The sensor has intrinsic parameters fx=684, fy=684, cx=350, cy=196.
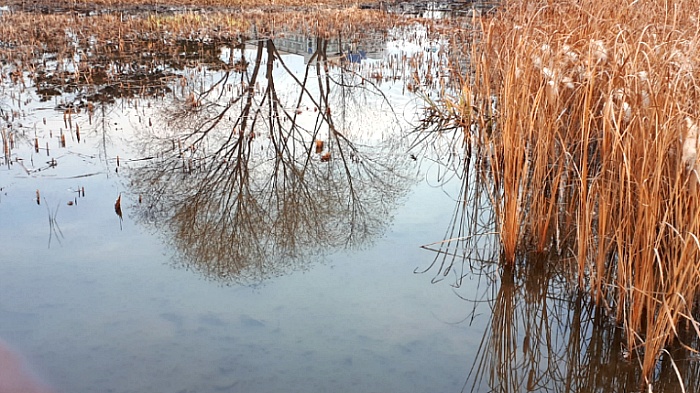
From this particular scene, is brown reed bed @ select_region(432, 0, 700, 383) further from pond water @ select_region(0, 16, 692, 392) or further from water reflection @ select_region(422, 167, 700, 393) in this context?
pond water @ select_region(0, 16, 692, 392)

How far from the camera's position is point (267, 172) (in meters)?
6.35

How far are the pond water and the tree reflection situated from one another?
23mm

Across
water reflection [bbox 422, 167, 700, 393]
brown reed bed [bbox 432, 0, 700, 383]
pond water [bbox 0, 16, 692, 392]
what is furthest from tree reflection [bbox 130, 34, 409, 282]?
brown reed bed [bbox 432, 0, 700, 383]

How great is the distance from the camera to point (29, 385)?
3287 millimetres

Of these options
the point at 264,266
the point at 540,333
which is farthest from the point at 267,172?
the point at 540,333

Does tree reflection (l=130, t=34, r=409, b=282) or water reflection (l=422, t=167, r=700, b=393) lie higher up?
tree reflection (l=130, t=34, r=409, b=282)

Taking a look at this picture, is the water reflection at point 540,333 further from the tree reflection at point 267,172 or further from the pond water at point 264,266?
the tree reflection at point 267,172

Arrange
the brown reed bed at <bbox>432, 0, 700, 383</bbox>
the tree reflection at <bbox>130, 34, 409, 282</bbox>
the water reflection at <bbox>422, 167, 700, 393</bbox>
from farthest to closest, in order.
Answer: the tree reflection at <bbox>130, 34, 409, 282</bbox> < the water reflection at <bbox>422, 167, 700, 393</bbox> < the brown reed bed at <bbox>432, 0, 700, 383</bbox>

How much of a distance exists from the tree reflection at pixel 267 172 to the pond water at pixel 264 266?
0.02 m

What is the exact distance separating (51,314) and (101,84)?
20.5ft

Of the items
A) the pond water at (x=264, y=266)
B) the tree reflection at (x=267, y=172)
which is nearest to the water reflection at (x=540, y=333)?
the pond water at (x=264, y=266)

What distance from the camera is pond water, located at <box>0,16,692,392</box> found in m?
3.46

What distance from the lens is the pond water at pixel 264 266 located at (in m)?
3.46

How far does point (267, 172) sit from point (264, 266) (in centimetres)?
190
